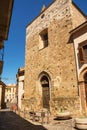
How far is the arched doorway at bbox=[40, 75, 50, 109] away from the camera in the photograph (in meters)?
14.1

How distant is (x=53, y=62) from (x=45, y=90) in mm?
2857

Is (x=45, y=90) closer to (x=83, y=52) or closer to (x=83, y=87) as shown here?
(x=83, y=87)

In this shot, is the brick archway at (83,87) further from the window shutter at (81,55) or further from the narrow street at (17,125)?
the narrow street at (17,125)

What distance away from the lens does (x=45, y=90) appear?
14656mm

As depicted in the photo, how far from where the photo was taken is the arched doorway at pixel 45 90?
1413 cm

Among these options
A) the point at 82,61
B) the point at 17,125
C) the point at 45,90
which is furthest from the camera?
the point at 45,90

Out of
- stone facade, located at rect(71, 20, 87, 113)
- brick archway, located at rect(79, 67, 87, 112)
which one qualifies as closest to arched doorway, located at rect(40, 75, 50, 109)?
stone facade, located at rect(71, 20, 87, 113)

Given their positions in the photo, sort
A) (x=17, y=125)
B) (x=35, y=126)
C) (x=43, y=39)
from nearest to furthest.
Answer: (x=35, y=126) → (x=17, y=125) → (x=43, y=39)

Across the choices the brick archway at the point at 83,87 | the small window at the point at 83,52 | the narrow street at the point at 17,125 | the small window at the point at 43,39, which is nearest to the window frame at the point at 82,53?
the small window at the point at 83,52

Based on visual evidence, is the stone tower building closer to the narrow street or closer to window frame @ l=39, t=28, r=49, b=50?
window frame @ l=39, t=28, r=49, b=50

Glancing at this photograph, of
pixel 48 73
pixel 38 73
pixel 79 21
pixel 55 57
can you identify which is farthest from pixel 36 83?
pixel 79 21

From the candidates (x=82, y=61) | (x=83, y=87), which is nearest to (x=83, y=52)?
(x=82, y=61)

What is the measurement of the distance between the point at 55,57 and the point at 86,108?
5230 mm

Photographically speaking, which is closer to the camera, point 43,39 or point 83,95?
point 83,95
